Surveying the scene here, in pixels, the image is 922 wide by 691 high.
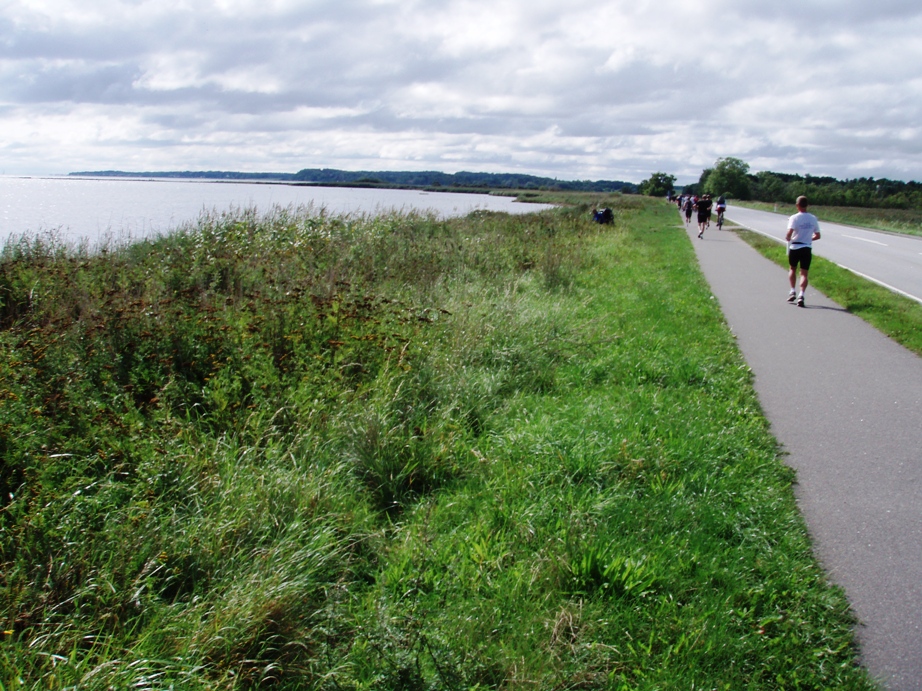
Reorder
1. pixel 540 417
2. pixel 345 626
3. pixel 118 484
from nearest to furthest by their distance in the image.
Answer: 1. pixel 345 626
2. pixel 118 484
3. pixel 540 417

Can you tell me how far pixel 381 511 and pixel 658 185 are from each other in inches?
5852

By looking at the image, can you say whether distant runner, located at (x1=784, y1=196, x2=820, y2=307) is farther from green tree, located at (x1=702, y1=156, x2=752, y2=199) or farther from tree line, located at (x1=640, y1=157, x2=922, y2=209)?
green tree, located at (x1=702, y1=156, x2=752, y2=199)

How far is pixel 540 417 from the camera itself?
18.3 ft

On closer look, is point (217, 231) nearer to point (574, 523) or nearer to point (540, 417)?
point (540, 417)

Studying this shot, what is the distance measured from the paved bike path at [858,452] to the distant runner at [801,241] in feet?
3.95

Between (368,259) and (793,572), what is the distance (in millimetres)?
9515

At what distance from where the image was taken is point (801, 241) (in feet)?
38.8

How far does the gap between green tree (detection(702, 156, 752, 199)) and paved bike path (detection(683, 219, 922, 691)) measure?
13192 cm

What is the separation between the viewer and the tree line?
3871 inches

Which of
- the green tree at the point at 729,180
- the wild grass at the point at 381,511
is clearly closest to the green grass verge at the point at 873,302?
the wild grass at the point at 381,511

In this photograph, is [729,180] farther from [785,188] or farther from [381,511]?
[381,511]

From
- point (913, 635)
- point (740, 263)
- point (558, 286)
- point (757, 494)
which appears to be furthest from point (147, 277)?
point (740, 263)

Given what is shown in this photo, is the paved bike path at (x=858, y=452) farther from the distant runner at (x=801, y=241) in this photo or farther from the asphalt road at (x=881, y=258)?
the asphalt road at (x=881, y=258)

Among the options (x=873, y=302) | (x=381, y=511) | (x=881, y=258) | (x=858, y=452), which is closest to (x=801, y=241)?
(x=873, y=302)
